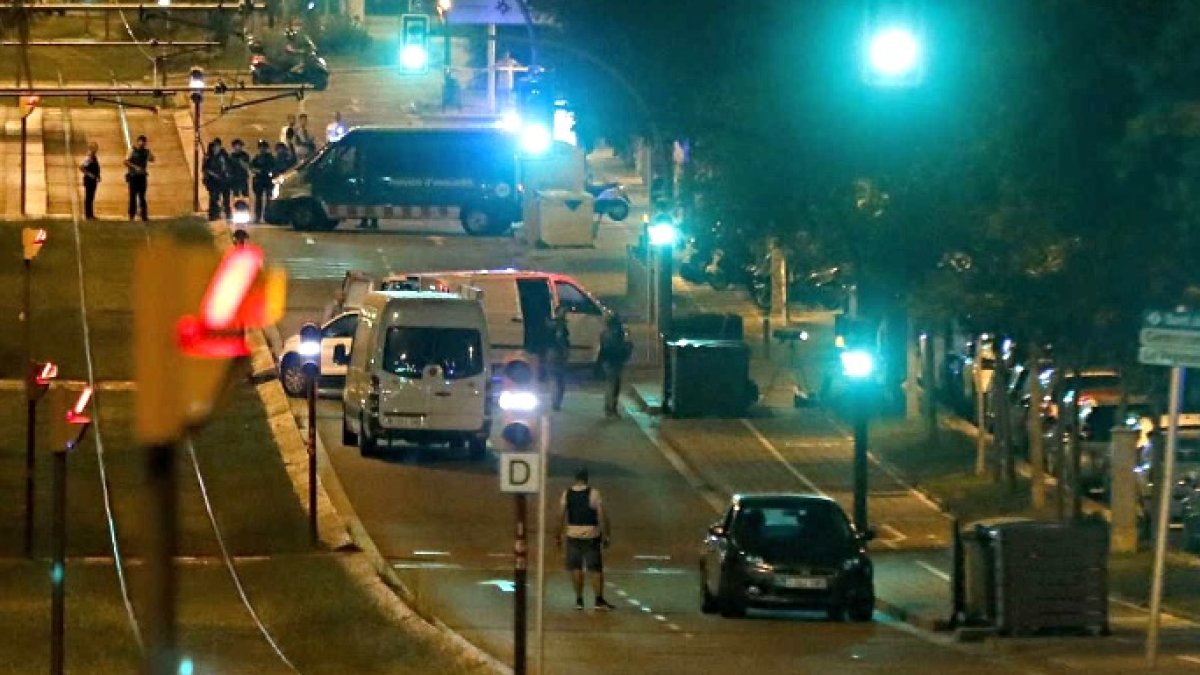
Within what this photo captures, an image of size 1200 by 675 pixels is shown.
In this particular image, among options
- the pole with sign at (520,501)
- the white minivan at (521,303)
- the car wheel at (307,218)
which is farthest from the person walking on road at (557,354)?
the pole with sign at (520,501)

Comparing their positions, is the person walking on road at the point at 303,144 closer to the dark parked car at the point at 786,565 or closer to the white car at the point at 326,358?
the white car at the point at 326,358

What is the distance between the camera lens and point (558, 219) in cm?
5200

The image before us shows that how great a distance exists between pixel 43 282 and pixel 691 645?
2514 cm

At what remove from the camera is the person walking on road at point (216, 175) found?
50.2 metres

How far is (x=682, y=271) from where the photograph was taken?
49469 mm

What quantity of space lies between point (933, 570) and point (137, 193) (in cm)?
2717

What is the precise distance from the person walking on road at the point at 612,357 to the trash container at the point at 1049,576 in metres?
13.2

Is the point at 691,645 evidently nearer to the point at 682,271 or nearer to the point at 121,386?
the point at 121,386

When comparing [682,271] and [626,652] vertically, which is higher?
[682,271]

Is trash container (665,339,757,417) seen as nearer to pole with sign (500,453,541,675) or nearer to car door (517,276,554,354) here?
car door (517,276,554,354)

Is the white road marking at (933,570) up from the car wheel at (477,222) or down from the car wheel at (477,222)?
down

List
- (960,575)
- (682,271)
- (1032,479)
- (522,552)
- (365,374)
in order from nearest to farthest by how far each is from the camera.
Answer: (522,552) < (960,575) < (1032,479) < (365,374) < (682,271)

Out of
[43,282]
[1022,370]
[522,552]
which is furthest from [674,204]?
[522,552]

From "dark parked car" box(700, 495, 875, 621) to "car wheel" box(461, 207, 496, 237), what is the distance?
3064 centimetres
